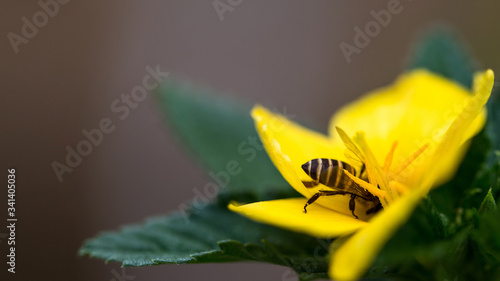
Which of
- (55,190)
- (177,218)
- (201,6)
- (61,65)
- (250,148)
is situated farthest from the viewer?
(201,6)

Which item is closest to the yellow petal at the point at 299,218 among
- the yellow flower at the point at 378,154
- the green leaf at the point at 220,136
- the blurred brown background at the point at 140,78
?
the yellow flower at the point at 378,154

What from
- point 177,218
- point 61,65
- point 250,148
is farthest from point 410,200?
point 61,65

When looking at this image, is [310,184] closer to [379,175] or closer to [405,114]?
[379,175]

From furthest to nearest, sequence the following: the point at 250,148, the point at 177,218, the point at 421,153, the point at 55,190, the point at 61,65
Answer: the point at 61,65, the point at 55,190, the point at 250,148, the point at 177,218, the point at 421,153

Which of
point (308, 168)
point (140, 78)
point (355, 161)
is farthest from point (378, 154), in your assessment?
point (140, 78)

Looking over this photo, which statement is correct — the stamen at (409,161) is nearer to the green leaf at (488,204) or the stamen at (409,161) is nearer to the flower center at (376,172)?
the flower center at (376,172)

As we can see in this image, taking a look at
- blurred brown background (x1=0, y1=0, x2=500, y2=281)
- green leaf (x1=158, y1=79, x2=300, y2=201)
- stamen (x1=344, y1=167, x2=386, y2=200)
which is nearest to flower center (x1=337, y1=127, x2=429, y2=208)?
stamen (x1=344, y1=167, x2=386, y2=200)

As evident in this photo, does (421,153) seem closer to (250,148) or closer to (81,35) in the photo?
(250,148)
